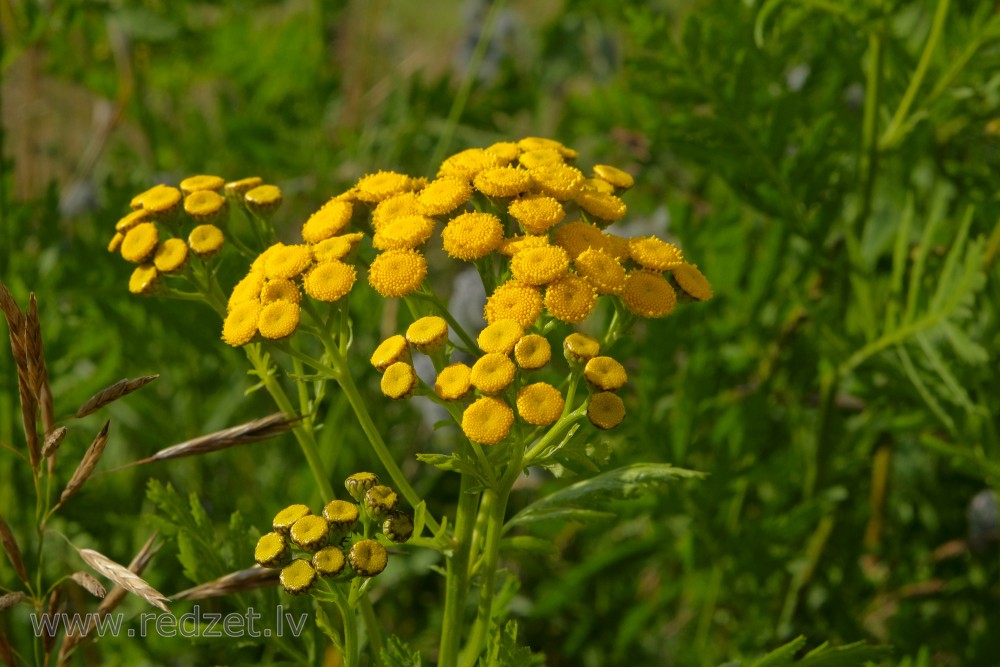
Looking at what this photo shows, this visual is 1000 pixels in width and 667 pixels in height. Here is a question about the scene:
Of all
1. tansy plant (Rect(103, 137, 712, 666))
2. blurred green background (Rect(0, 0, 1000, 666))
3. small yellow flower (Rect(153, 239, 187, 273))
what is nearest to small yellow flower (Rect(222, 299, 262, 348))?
tansy plant (Rect(103, 137, 712, 666))

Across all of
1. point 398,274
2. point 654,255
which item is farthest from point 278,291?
point 654,255

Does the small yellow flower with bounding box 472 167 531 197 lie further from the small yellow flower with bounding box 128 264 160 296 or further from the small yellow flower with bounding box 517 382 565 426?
the small yellow flower with bounding box 128 264 160 296

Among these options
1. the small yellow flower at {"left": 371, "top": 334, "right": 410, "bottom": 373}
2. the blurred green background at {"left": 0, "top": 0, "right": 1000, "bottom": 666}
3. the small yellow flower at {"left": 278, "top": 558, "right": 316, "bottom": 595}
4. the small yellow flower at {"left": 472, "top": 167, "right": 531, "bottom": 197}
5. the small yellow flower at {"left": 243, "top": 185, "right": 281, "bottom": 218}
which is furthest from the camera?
the blurred green background at {"left": 0, "top": 0, "right": 1000, "bottom": 666}

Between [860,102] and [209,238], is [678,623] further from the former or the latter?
[209,238]

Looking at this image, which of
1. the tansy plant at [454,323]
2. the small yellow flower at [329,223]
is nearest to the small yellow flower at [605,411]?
the tansy plant at [454,323]

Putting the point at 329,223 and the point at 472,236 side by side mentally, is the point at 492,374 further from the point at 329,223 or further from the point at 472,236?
the point at 329,223
